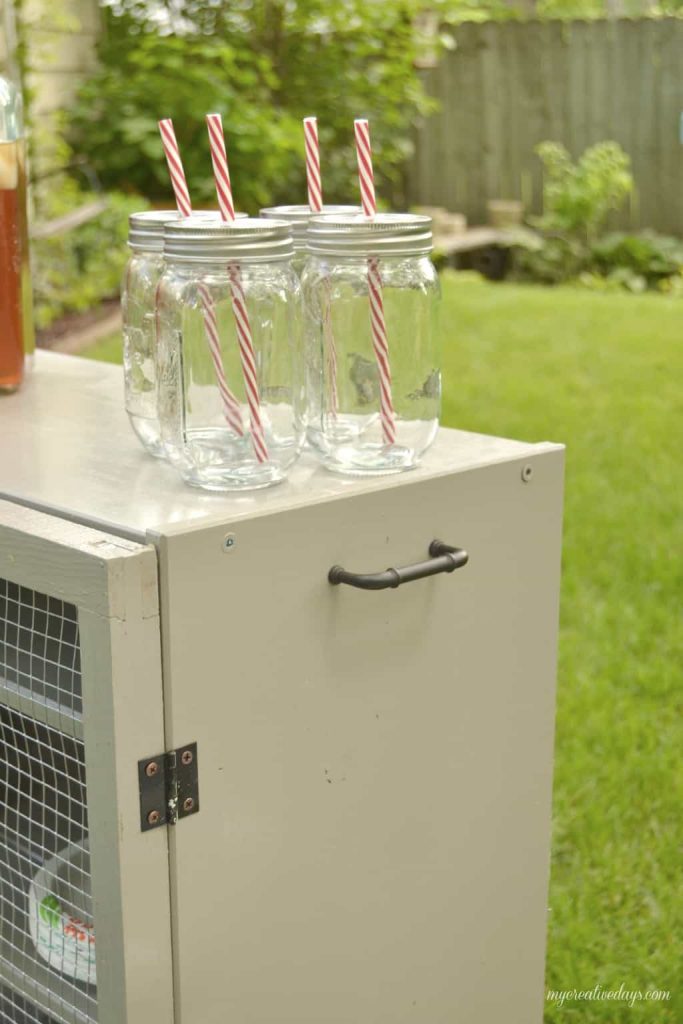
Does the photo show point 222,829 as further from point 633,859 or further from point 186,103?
point 186,103

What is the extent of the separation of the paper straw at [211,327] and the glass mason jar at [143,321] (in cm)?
7

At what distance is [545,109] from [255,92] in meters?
1.87

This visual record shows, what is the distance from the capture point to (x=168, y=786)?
1.14m

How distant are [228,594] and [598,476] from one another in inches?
110

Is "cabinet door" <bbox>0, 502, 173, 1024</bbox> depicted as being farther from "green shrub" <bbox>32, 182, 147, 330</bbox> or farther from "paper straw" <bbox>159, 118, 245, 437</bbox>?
"green shrub" <bbox>32, 182, 147, 330</bbox>

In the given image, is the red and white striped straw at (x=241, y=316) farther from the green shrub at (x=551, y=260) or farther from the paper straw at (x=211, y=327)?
the green shrub at (x=551, y=260)

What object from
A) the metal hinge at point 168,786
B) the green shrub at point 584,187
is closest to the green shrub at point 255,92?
the green shrub at point 584,187

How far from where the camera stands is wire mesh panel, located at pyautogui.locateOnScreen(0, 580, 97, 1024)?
1.24m

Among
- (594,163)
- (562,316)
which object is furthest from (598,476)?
(594,163)

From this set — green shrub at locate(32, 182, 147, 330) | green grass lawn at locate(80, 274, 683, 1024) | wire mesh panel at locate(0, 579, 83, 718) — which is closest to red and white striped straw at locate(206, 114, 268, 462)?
wire mesh panel at locate(0, 579, 83, 718)

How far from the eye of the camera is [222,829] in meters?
1.20

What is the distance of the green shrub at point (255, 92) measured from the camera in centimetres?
627

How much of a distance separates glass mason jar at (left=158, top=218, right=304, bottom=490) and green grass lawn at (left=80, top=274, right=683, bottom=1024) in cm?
114

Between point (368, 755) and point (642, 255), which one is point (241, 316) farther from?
point (642, 255)
